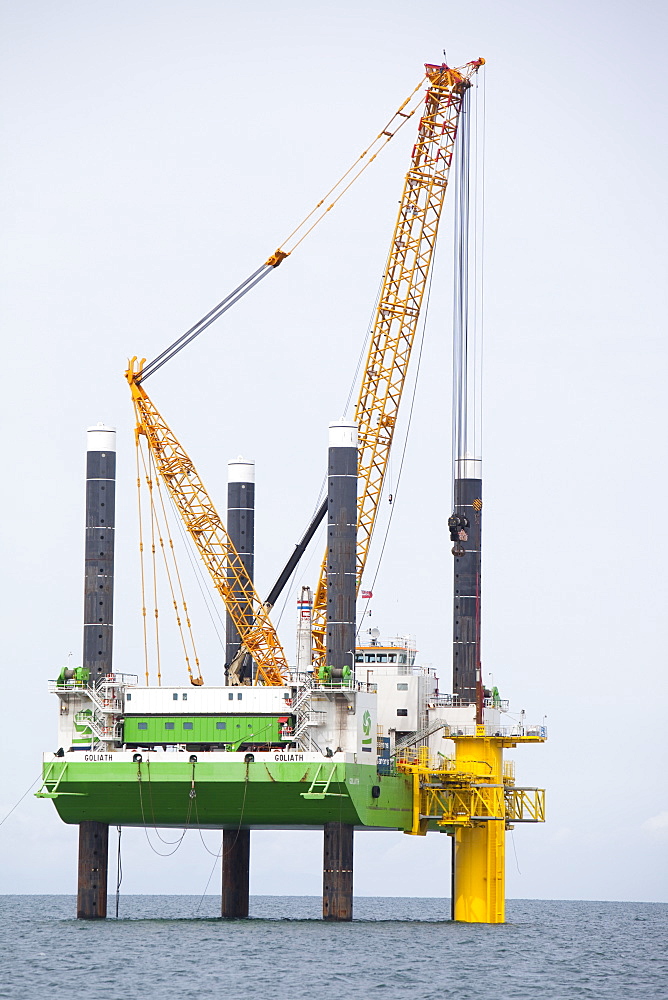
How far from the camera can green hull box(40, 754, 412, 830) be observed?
100938mm

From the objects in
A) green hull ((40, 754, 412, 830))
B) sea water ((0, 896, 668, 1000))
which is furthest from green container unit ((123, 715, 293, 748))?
sea water ((0, 896, 668, 1000))

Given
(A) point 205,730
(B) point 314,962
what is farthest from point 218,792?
(B) point 314,962

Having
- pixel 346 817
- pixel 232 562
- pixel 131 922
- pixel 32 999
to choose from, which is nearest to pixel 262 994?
pixel 32 999

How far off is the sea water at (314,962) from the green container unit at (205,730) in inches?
366

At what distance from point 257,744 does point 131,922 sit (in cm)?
1485

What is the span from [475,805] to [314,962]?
2225 centimetres

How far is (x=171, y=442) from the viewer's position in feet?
378

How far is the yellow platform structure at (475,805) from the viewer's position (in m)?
110

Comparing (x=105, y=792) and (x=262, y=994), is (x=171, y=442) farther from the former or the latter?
(x=262, y=994)

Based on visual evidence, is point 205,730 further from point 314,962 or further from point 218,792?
point 314,962

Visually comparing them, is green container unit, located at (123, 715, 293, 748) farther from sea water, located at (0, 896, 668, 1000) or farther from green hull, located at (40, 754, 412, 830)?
sea water, located at (0, 896, 668, 1000)

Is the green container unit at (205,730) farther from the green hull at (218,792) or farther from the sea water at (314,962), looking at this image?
the sea water at (314,962)

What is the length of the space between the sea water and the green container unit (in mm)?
9305

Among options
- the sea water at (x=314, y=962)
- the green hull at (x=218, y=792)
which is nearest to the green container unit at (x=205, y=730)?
the green hull at (x=218, y=792)
